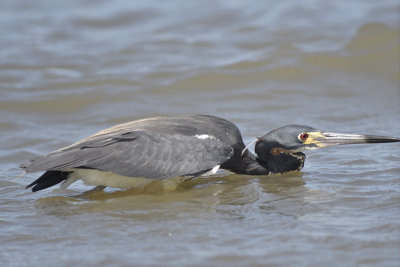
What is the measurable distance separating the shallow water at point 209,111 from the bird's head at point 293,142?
0.63 feet

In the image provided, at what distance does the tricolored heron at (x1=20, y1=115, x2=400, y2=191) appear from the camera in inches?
286

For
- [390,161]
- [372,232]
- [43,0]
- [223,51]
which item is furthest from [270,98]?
[43,0]

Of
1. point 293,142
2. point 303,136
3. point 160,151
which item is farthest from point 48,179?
point 303,136

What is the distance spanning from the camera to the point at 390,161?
820 centimetres

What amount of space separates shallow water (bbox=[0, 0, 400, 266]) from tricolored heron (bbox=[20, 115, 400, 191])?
242 millimetres

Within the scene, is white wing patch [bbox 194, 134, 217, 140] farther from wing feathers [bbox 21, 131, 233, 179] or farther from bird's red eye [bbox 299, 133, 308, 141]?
bird's red eye [bbox 299, 133, 308, 141]

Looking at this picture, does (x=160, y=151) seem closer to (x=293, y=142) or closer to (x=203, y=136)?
(x=203, y=136)

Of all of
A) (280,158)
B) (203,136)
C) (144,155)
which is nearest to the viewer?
(144,155)

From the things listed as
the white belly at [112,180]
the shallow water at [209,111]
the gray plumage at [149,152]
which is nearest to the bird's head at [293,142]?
the shallow water at [209,111]

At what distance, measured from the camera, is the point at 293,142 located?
7965 millimetres

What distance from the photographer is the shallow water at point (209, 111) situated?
19.3 ft

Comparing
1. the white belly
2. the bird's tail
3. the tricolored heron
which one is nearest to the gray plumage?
the tricolored heron

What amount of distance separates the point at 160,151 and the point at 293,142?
1.53 metres

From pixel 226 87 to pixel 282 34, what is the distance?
266 cm
